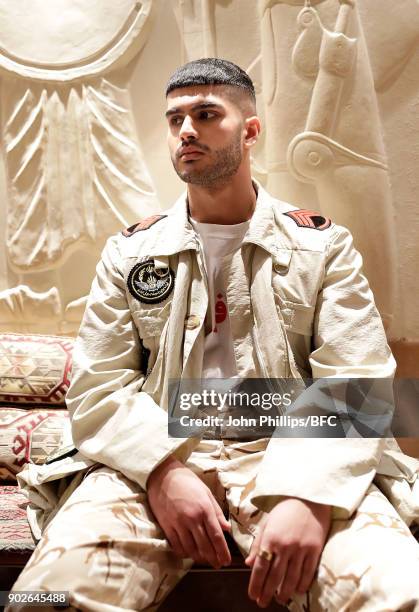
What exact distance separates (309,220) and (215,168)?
1.02 ft

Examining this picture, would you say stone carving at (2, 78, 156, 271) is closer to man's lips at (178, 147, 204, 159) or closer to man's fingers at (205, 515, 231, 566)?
man's lips at (178, 147, 204, 159)

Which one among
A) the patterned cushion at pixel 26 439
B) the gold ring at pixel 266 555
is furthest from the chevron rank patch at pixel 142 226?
the gold ring at pixel 266 555

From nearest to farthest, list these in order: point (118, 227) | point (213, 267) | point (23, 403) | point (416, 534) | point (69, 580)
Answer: point (69, 580) → point (416, 534) → point (213, 267) → point (23, 403) → point (118, 227)

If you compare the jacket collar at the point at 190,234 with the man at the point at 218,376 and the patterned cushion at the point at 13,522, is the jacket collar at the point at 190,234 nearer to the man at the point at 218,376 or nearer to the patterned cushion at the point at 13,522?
the man at the point at 218,376

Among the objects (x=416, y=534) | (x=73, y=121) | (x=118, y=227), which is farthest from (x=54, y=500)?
(x=73, y=121)

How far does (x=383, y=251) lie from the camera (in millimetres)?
2680

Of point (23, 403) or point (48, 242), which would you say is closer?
point (23, 403)

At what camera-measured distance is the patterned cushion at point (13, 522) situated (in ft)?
5.57

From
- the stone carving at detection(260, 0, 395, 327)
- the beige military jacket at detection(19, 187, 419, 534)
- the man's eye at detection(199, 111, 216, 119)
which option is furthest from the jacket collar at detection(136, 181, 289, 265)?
the stone carving at detection(260, 0, 395, 327)

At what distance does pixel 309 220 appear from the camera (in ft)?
6.38

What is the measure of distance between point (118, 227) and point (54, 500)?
4.64 feet

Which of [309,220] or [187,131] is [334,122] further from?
A: [187,131]

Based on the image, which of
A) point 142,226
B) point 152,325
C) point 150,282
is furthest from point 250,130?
point 152,325

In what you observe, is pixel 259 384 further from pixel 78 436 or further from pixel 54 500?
pixel 54 500
